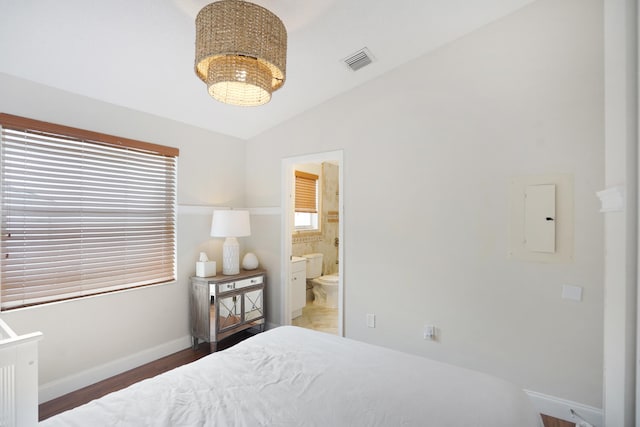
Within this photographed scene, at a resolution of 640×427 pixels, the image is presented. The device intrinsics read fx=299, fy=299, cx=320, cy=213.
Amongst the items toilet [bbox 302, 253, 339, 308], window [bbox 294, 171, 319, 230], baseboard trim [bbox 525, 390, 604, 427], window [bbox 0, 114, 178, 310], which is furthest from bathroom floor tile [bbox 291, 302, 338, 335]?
baseboard trim [bbox 525, 390, 604, 427]

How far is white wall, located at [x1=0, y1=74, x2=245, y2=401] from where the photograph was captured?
7.27 ft

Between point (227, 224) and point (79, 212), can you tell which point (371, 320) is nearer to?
point (227, 224)

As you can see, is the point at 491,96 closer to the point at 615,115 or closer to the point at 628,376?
the point at 615,115

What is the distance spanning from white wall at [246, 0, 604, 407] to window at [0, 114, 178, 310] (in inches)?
71.8

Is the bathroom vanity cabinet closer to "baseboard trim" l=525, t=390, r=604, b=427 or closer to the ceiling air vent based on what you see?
the ceiling air vent

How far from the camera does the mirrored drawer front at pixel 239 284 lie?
3025mm

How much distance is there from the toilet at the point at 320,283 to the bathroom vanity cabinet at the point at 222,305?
4.26ft

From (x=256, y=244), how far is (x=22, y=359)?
2.52m

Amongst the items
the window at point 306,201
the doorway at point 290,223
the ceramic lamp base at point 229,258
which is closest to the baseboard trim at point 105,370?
the ceramic lamp base at point 229,258

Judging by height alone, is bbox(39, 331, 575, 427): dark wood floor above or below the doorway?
below

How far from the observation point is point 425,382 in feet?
4.61

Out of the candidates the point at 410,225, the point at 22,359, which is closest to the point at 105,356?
the point at 22,359

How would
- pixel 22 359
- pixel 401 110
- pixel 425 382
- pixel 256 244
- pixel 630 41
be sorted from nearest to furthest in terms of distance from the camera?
pixel 22 359, pixel 425 382, pixel 630 41, pixel 401 110, pixel 256 244

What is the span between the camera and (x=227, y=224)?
3145 mm
